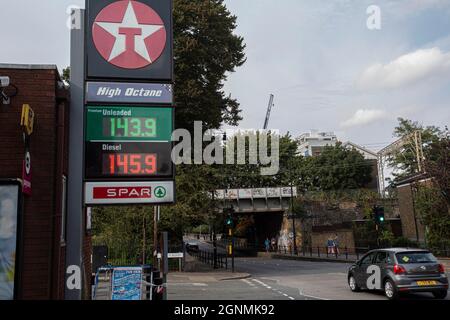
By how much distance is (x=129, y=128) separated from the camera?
814cm

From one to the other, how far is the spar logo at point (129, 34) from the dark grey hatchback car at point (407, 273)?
10312 millimetres

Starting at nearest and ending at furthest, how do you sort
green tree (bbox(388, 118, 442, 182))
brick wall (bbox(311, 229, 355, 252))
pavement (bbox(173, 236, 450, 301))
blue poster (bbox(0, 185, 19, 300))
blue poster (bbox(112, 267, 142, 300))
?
blue poster (bbox(0, 185, 19, 300)), blue poster (bbox(112, 267, 142, 300)), pavement (bbox(173, 236, 450, 301)), brick wall (bbox(311, 229, 355, 252)), green tree (bbox(388, 118, 442, 182))

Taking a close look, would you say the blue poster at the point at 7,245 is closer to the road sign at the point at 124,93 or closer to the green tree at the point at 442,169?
the road sign at the point at 124,93

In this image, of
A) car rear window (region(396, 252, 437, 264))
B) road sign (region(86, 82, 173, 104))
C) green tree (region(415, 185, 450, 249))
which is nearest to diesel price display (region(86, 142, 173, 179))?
road sign (region(86, 82, 173, 104))

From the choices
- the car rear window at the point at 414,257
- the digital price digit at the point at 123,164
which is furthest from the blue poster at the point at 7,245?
the car rear window at the point at 414,257

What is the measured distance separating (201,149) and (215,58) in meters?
6.70

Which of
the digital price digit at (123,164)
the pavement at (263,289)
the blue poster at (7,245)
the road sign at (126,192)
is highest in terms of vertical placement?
the digital price digit at (123,164)

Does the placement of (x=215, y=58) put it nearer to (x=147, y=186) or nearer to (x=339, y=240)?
(x=339, y=240)

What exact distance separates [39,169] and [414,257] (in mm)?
11512

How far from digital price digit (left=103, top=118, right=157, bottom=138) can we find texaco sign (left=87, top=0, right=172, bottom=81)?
79 cm

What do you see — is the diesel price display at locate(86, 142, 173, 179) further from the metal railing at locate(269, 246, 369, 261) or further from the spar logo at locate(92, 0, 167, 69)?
the metal railing at locate(269, 246, 369, 261)

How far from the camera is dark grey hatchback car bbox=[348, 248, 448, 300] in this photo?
14.4 meters

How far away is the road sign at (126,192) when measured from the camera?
8.00 meters

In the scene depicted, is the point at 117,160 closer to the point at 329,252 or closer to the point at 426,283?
the point at 426,283
